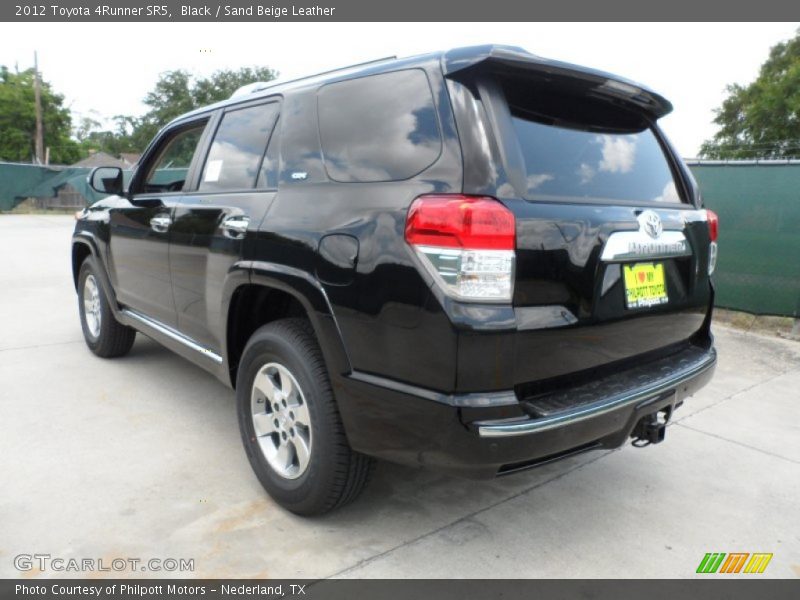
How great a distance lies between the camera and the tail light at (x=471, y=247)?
2.00 metres

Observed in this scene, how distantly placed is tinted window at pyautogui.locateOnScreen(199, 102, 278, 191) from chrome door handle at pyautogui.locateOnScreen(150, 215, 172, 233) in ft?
1.05

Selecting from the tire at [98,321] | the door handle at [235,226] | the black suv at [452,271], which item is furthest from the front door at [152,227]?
the door handle at [235,226]

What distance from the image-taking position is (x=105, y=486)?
2961mm

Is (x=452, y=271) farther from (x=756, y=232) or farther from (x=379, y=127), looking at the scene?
(x=756, y=232)

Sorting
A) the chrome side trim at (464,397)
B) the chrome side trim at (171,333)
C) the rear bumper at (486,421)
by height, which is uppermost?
the chrome side trim at (464,397)

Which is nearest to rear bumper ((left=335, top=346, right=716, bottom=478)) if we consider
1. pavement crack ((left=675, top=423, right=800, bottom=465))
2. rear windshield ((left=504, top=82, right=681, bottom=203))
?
rear windshield ((left=504, top=82, right=681, bottom=203))

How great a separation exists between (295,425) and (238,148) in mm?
1537

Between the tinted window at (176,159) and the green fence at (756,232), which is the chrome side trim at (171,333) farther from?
the green fence at (756,232)

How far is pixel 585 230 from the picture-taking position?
224cm

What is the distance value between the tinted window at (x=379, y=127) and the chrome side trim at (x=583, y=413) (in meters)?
0.93

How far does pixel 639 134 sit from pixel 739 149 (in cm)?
3460

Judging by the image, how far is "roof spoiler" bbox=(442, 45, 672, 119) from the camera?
84.4 inches

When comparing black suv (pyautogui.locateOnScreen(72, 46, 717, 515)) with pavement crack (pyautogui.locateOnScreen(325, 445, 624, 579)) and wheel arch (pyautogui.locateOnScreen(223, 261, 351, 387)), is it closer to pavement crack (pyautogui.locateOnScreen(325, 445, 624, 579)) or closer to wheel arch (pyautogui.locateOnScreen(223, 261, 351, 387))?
wheel arch (pyautogui.locateOnScreen(223, 261, 351, 387))
